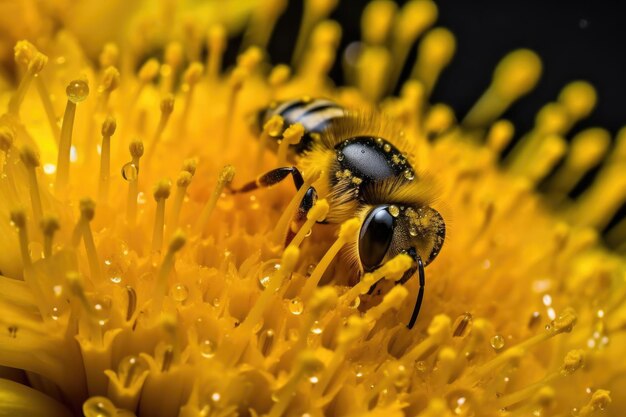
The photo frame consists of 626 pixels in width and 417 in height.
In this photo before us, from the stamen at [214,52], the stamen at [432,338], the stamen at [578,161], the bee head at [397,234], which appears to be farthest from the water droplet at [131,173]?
the stamen at [578,161]

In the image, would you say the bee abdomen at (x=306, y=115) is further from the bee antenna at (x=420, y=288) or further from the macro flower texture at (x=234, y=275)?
the bee antenna at (x=420, y=288)

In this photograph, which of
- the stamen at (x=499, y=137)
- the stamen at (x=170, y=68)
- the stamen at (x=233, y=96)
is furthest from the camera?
the stamen at (x=499, y=137)

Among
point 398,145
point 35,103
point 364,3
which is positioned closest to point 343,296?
point 398,145

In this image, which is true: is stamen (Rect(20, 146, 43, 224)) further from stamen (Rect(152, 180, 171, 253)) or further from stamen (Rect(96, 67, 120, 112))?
stamen (Rect(96, 67, 120, 112))

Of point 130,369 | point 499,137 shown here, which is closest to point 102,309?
point 130,369

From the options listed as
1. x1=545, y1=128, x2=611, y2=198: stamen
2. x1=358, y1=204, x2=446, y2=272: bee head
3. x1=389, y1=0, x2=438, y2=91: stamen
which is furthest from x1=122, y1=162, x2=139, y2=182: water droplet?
x1=545, y1=128, x2=611, y2=198: stamen

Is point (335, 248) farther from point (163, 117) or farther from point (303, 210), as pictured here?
point (163, 117)

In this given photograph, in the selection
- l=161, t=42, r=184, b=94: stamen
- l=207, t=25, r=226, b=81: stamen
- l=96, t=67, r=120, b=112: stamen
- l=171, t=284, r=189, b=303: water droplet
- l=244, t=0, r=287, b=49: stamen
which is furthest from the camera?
l=244, t=0, r=287, b=49: stamen
